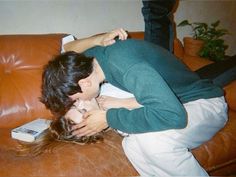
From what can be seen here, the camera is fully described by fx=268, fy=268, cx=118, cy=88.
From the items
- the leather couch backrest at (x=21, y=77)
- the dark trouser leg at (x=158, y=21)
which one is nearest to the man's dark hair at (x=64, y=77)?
the leather couch backrest at (x=21, y=77)

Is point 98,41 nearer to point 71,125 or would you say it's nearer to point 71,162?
point 71,125

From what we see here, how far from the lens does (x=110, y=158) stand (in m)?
1.15

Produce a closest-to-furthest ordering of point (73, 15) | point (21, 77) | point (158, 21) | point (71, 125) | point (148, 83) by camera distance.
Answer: point (148, 83) < point (71, 125) < point (21, 77) < point (158, 21) < point (73, 15)

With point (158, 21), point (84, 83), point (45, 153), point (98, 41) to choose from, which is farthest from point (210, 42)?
point (45, 153)

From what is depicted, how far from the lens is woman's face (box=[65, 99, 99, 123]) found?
1164 millimetres

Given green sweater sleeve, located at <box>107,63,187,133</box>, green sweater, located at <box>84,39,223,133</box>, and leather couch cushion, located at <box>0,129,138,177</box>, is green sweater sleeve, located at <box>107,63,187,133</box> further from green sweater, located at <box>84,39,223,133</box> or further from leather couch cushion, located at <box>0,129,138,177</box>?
leather couch cushion, located at <box>0,129,138,177</box>

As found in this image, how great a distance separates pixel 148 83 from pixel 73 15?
114 centimetres

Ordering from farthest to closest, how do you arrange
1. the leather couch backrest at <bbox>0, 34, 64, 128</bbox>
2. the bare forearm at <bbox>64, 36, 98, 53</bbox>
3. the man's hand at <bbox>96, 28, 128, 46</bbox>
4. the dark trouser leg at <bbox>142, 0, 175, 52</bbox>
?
the dark trouser leg at <bbox>142, 0, 175, 52</bbox> → the leather couch backrest at <bbox>0, 34, 64, 128</bbox> → the bare forearm at <bbox>64, 36, 98, 53</bbox> → the man's hand at <bbox>96, 28, 128, 46</bbox>

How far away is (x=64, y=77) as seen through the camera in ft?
3.30

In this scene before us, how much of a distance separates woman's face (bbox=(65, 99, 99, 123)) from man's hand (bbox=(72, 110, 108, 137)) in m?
0.03

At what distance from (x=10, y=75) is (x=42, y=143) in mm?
513

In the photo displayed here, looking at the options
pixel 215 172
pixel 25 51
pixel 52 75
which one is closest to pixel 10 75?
pixel 25 51

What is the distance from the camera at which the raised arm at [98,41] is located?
113 centimetres

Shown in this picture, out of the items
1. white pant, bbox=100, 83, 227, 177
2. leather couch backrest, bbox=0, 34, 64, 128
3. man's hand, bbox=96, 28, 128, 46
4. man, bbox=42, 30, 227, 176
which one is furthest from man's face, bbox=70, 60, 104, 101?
leather couch backrest, bbox=0, 34, 64, 128
